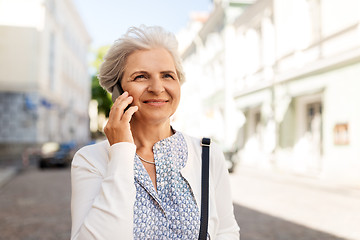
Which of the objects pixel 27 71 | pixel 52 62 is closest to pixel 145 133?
pixel 27 71

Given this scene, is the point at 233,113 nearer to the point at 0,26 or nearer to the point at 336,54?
the point at 336,54

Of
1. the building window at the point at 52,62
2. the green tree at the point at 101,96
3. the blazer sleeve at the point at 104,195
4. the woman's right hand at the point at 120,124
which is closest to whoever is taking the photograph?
the blazer sleeve at the point at 104,195

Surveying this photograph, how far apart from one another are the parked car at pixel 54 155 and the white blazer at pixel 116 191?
17.2m

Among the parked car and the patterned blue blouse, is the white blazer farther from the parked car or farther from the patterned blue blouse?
the parked car

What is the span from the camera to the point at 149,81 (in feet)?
5.30

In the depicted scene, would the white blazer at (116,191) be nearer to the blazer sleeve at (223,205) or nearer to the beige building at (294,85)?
the blazer sleeve at (223,205)

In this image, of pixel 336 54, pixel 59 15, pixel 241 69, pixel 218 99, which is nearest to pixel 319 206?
pixel 336 54

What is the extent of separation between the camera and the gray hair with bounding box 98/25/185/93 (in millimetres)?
1616

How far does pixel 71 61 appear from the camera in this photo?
4034 centimetres

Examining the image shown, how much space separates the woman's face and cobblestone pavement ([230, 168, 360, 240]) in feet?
13.2

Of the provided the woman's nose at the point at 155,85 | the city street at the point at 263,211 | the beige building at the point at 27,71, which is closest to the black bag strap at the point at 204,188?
the woman's nose at the point at 155,85

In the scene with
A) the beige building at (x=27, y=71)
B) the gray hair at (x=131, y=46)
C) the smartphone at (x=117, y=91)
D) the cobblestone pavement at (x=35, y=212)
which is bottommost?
the cobblestone pavement at (x=35, y=212)

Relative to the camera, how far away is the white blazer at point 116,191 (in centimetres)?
133

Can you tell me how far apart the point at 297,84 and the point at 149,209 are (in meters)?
13.6
